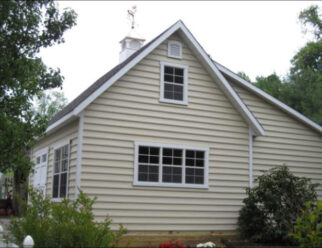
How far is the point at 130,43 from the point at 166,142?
650 centimetres

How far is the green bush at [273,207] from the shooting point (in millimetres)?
12570

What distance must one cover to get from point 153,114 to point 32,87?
14.9 feet

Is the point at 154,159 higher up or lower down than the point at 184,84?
lower down

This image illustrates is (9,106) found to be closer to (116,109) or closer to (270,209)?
(116,109)

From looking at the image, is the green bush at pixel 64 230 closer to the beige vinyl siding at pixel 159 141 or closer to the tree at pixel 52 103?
the beige vinyl siding at pixel 159 141

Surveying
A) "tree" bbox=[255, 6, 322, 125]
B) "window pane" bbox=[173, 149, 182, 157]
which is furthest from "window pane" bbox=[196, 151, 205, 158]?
"tree" bbox=[255, 6, 322, 125]

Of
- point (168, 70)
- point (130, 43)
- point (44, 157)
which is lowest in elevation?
point (44, 157)

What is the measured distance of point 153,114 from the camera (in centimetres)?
1292

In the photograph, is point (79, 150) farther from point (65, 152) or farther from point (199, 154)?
point (199, 154)

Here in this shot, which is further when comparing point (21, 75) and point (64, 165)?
point (64, 165)

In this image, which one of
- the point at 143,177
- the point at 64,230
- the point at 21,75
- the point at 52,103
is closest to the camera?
the point at 64,230

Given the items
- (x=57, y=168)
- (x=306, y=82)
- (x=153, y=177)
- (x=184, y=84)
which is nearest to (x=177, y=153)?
(x=153, y=177)

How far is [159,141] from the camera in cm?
1286

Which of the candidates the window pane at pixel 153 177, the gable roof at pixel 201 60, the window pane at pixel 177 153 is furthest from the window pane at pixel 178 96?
the window pane at pixel 153 177
